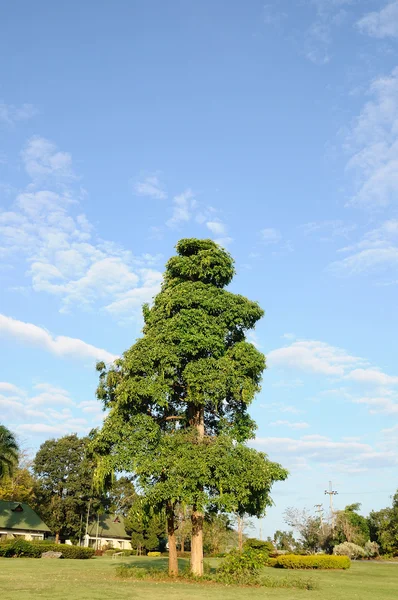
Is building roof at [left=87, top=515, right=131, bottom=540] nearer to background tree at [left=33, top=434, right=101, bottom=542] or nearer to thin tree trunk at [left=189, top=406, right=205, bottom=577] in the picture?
background tree at [left=33, top=434, right=101, bottom=542]

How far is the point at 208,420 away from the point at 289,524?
149 ft

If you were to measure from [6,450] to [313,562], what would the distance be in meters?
30.1

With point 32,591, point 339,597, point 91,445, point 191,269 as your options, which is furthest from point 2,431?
point 339,597

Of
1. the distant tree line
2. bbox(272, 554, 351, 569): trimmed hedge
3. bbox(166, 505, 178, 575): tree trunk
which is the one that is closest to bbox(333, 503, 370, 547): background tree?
the distant tree line

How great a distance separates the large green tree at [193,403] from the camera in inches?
878

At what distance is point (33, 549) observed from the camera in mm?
48062

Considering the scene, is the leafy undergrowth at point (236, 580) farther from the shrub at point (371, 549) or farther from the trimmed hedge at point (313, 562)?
the shrub at point (371, 549)

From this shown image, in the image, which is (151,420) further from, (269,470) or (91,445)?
(269,470)

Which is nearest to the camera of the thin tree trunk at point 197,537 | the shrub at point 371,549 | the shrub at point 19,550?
the thin tree trunk at point 197,537

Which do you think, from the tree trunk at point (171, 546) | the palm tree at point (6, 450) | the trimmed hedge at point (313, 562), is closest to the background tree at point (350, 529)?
the trimmed hedge at point (313, 562)

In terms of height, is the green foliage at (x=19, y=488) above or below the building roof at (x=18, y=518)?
above

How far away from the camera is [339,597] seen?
18.1 metres

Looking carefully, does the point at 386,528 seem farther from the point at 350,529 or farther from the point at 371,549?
the point at 350,529

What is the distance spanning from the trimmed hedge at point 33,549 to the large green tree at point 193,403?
1109 inches
